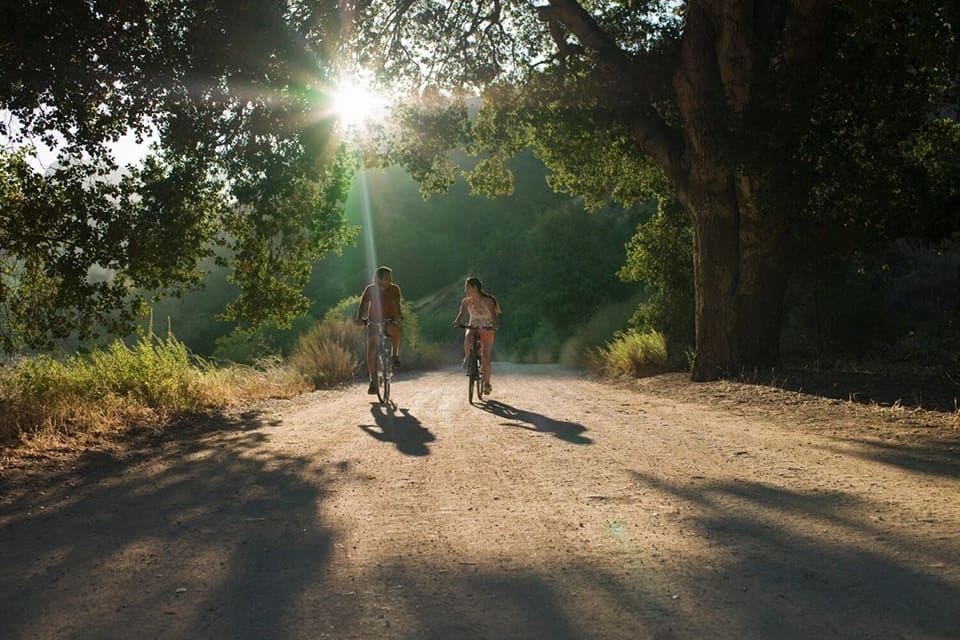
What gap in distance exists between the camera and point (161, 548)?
5117 millimetres

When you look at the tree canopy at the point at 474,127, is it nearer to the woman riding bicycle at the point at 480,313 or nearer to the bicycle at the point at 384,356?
the bicycle at the point at 384,356

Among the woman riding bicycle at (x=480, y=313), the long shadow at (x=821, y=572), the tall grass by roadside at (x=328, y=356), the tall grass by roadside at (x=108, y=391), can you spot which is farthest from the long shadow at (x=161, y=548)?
the tall grass by roadside at (x=328, y=356)

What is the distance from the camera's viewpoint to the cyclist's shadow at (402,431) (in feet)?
29.7

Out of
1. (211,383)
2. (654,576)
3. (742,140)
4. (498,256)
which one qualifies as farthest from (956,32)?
(498,256)

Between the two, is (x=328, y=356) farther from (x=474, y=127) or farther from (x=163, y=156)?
(x=163, y=156)

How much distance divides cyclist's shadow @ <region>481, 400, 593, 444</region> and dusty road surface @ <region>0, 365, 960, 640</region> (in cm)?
10

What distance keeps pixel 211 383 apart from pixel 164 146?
4482 millimetres

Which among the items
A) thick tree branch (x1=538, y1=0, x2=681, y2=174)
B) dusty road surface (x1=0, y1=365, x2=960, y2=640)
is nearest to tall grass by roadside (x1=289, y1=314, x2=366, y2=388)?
thick tree branch (x1=538, y1=0, x2=681, y2=174)

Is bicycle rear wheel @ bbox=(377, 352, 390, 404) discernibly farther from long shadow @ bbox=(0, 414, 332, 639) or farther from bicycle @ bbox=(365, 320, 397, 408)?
long shadow @ bbox=(0, 414, 332, 639)

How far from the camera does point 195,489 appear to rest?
7.01m

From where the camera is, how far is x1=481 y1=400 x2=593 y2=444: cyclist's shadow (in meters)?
9.47

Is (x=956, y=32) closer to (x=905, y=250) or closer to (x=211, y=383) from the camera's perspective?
(x=211, y=383)

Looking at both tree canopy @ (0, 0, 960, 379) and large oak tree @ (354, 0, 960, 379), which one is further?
large oak tree @ (354, 0, 960, 379)

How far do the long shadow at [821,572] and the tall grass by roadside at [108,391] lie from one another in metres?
7.05
